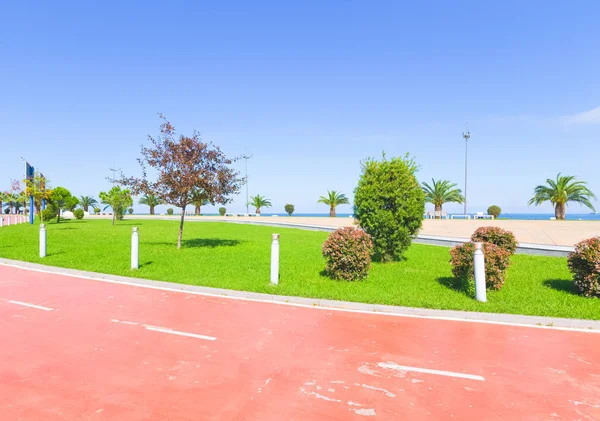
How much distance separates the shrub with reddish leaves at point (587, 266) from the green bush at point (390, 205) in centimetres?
455

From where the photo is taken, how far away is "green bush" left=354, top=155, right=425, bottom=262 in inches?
486

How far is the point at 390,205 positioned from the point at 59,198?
36.9m

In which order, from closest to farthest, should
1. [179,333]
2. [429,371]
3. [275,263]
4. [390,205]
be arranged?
[429,371]
[179,333]
[275,263]
[390,205]

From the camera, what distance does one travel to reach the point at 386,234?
40.9ft

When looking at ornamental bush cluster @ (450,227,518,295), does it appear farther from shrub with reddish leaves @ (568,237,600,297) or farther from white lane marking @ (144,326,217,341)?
white lane marking @ (144,326,217,341)

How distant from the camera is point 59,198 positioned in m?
38.1

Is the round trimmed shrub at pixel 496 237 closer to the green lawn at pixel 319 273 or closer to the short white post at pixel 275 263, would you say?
the green lawn at pixel 319 273

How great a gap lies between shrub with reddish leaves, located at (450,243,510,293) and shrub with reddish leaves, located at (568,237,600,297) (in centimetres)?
145

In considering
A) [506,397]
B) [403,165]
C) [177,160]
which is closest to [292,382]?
[506,397]

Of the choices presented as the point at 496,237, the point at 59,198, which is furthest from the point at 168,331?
the point at 59,198

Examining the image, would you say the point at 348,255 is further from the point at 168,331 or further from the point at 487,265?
the point at 168,331

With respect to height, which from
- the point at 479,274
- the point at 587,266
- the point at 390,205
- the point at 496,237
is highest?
the point at 390,205

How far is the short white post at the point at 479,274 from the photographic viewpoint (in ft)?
26.9

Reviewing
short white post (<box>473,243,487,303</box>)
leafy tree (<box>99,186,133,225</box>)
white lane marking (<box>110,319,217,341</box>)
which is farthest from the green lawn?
leafy tree (<box>99,186,133,225</box>)
